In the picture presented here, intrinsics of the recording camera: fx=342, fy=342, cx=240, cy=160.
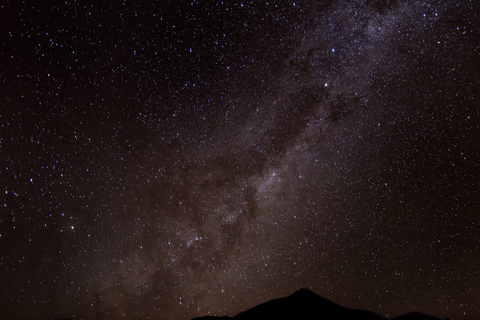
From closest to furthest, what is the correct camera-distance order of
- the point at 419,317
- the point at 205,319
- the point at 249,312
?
1. the point at 419,317
2. the point at 249,312
3. the point at 205,319

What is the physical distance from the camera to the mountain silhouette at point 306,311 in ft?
50.5

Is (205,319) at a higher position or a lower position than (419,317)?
higher

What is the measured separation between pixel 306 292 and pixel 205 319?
6.49 metres

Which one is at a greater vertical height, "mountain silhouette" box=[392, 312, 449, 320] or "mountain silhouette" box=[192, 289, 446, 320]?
"mountain silhouette" box=[192, 289, 446, 320]

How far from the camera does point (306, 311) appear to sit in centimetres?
1588

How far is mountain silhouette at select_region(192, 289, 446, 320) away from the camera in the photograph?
1538 cm

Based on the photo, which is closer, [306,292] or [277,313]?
[277,313]

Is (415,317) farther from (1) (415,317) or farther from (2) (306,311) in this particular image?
(2) (306,311)

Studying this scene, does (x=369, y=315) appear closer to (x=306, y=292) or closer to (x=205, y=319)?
(x=306, y=292)

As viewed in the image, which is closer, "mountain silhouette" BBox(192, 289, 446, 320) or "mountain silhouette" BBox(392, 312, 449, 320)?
"mountain silhouette" BBox(392, 312, 449, 320)

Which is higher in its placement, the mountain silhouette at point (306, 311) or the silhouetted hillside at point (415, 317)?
the mountain silhouette at point (306, 311)

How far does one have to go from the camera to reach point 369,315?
1580cm

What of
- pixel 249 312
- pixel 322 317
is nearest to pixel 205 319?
pixel 249 312

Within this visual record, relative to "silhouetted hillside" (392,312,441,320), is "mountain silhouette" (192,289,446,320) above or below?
above
